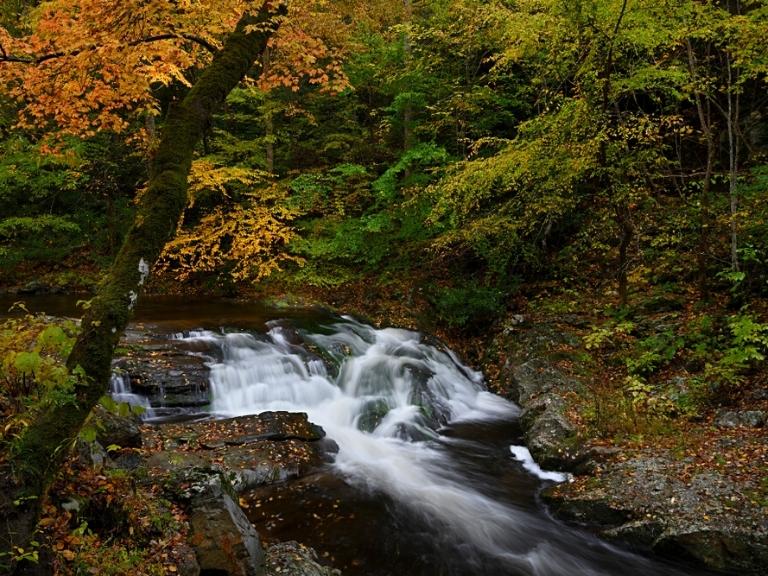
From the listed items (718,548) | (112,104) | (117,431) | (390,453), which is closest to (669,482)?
(718,548)

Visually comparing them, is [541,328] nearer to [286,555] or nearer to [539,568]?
[539,568]

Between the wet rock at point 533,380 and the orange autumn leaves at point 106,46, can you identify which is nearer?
the orange autumn leaves at point 106,46

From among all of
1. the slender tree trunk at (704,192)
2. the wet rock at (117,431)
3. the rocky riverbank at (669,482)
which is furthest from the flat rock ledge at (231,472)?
the slender tree trunk at (704,192)

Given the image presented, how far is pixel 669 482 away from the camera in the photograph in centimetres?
609

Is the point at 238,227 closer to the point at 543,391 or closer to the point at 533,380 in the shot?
the point at 533,380

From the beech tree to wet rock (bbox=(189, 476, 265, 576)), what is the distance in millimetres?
1372

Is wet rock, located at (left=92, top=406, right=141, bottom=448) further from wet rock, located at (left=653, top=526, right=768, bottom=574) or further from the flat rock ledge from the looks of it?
wet rock, located at (left=653, top=526, right=768, bottom=574)

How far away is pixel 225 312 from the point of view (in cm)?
1333

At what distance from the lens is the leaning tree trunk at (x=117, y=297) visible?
3072 millimetres

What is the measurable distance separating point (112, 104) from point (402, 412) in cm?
689

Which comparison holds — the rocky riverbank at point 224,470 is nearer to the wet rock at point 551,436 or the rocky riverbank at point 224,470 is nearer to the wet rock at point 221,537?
the wet rock at point 221,537

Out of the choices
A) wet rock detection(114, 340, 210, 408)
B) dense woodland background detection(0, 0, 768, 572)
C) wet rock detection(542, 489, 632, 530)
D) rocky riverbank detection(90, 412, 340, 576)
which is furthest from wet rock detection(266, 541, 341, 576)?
wet rock detection(114, 340, 210, 408)

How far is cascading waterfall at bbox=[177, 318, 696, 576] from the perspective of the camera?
6070 millimetres

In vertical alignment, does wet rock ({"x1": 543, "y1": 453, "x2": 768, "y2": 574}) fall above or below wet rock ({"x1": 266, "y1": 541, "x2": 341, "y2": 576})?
above
